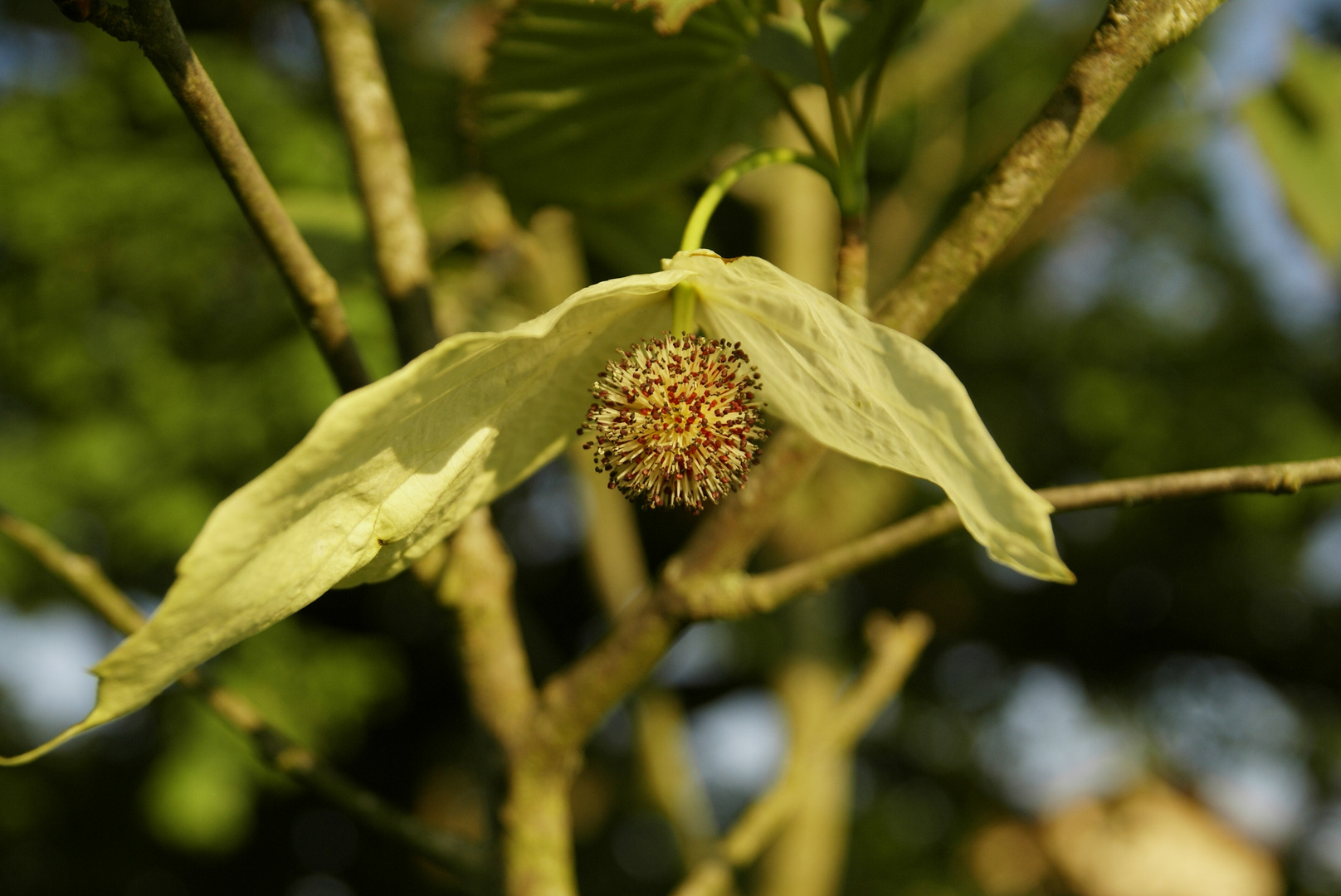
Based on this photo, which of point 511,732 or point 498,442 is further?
point 511,732

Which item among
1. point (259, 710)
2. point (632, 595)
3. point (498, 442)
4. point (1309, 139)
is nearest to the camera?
point (498, 442)

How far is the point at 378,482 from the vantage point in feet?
1.05

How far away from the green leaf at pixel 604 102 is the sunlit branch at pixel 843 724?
459 millimetres

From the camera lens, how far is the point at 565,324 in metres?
0.39

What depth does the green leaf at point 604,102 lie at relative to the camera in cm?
57

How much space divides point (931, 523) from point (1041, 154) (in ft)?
0.62

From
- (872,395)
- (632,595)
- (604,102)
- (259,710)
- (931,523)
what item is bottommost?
(632,595)

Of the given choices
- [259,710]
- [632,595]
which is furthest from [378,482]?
[259,710]

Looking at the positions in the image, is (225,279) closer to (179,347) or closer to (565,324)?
(179,347)

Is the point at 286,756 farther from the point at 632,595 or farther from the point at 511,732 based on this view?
the point at 632,595

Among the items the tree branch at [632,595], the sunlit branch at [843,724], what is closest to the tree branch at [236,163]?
the sunlit branch at [843,724]

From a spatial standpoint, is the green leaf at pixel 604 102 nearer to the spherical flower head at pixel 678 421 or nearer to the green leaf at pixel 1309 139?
the spherical flower head at pixel 678 421

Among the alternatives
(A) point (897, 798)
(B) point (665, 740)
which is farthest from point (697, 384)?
(A) point (897, 798)

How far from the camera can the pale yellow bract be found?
0.85 ft
